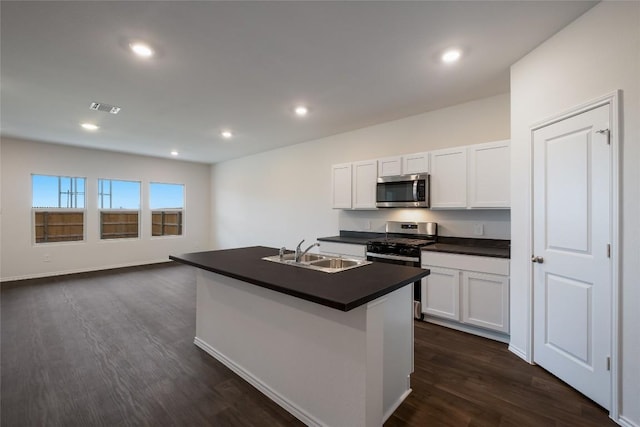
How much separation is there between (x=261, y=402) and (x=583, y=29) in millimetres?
3474

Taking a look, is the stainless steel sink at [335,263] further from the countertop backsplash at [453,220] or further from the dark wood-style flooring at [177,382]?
the countertop backsplash at [453,220]

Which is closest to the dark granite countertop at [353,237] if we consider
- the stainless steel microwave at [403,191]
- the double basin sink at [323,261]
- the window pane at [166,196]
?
the stainless steel microwave at [403,191]

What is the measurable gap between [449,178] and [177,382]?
340cm

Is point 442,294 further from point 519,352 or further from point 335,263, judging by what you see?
point 335,263

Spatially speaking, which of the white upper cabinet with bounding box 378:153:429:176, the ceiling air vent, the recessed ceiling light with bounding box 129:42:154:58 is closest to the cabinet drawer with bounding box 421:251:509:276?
the white upper cabinet with bounding box 378:153:429:176

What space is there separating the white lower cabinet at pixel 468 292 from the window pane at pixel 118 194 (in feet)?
21.8

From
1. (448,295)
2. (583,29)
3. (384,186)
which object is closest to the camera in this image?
(583,29)

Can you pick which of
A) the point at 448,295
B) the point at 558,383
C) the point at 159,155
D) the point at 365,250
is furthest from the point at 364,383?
the point at 159,155

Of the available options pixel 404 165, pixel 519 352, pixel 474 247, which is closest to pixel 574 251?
pixel 519 352

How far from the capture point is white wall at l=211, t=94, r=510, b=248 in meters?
3.46

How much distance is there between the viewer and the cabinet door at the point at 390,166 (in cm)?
382

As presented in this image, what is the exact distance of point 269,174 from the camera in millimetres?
6207

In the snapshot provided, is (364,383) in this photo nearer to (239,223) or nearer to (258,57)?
(258,57)

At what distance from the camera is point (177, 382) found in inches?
87.4
